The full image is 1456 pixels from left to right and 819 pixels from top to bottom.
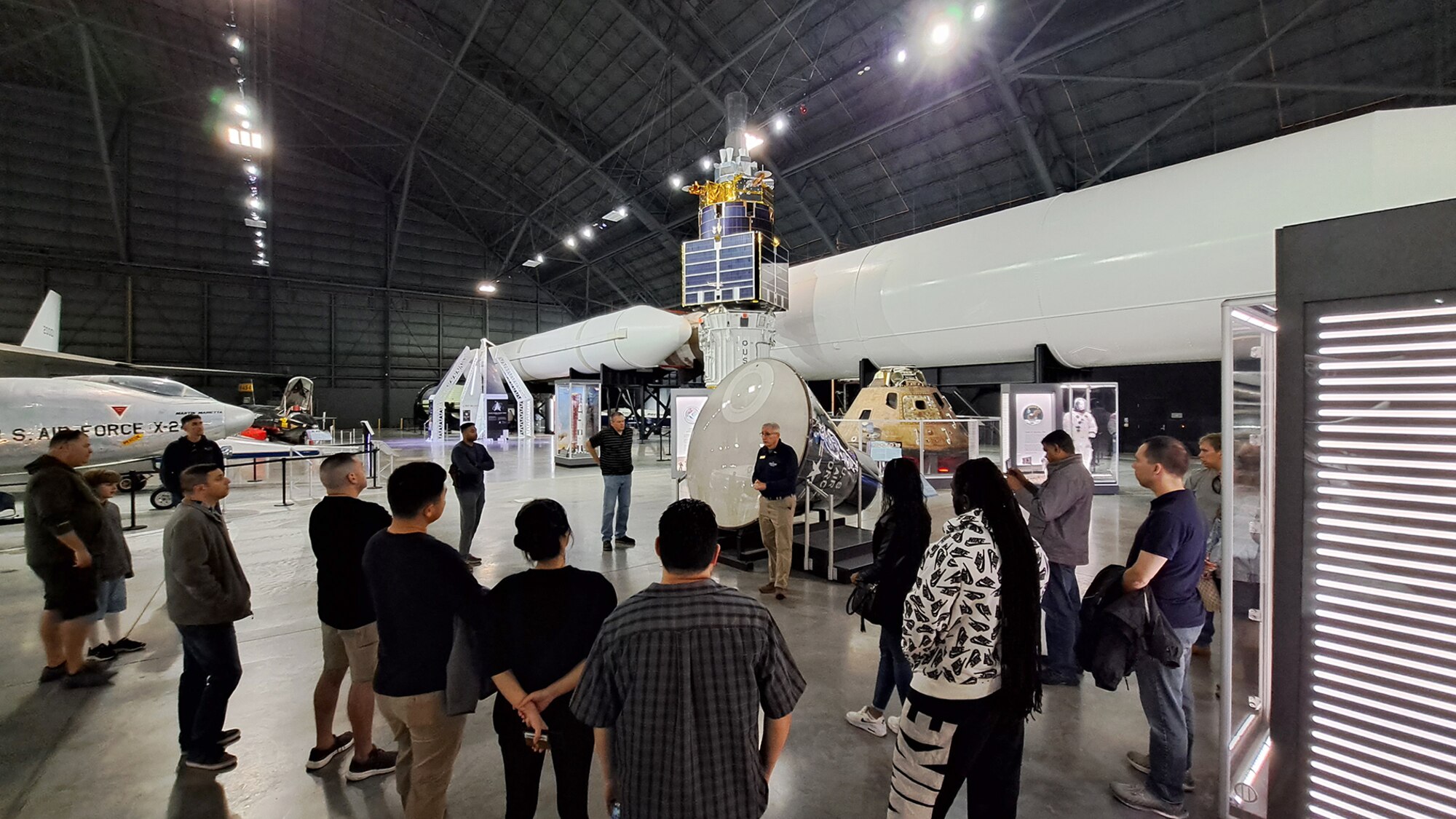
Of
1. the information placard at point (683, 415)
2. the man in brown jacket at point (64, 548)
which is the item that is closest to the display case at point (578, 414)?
the information placard at point (683, 415)

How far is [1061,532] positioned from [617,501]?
458cm

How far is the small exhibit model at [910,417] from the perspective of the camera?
1012 centimetres

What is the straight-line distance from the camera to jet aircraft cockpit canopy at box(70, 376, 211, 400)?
930cm

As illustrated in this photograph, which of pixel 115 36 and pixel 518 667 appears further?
pixel 115 36

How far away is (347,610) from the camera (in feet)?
8.11

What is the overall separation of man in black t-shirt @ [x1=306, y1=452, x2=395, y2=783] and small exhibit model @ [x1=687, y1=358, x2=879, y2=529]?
3382 millimetres

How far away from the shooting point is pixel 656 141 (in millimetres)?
19125

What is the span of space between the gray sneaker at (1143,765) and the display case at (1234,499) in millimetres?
314

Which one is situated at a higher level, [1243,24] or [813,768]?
[1243,24]

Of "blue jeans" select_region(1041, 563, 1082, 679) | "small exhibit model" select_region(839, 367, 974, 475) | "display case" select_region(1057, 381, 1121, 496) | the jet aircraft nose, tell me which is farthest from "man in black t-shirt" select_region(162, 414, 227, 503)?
"display case" select_region(1057, 381, 1121, 496)

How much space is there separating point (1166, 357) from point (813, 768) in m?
5.97

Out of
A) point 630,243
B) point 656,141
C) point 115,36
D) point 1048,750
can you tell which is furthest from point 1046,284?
point 115,36

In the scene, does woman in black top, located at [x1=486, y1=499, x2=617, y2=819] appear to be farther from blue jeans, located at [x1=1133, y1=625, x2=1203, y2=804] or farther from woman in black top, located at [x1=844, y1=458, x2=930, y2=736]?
blue jeans, located at [x1=1133, y1=625, x2=1203, y2=804]

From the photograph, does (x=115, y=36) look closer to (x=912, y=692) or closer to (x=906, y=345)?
(x=906, y=345)
